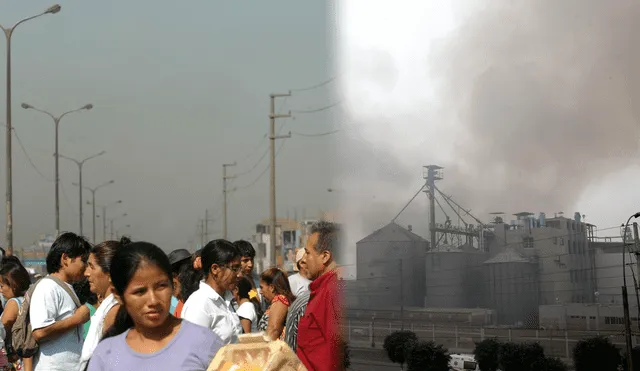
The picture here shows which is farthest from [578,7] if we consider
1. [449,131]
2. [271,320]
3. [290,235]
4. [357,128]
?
[290,235]

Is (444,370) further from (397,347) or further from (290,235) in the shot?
(290,235)

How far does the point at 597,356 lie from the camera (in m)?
3.28

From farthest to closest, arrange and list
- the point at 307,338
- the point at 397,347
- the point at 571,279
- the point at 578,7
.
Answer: the point at 307,338
the point at 397,347
the point at 578,7
the point at 571,279

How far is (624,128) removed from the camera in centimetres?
345

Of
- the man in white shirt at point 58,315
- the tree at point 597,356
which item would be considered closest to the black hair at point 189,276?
the man in white shirt at point 58,315

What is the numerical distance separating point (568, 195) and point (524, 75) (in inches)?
17.5

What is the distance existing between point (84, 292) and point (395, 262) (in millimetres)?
3270

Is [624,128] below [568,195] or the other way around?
the other way around

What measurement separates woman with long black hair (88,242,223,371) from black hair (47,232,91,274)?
8.20 ft

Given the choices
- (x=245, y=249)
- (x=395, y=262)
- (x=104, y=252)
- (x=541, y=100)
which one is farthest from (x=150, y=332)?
(x=245, y=249)

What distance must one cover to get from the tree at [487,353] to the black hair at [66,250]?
282 centimetres

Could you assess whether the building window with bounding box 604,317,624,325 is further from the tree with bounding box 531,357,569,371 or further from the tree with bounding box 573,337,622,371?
the tree with bounding box 531,357,569,371

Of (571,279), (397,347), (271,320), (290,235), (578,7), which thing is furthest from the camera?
(290,235)

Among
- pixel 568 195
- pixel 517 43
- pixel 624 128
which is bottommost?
pixel 568 195
